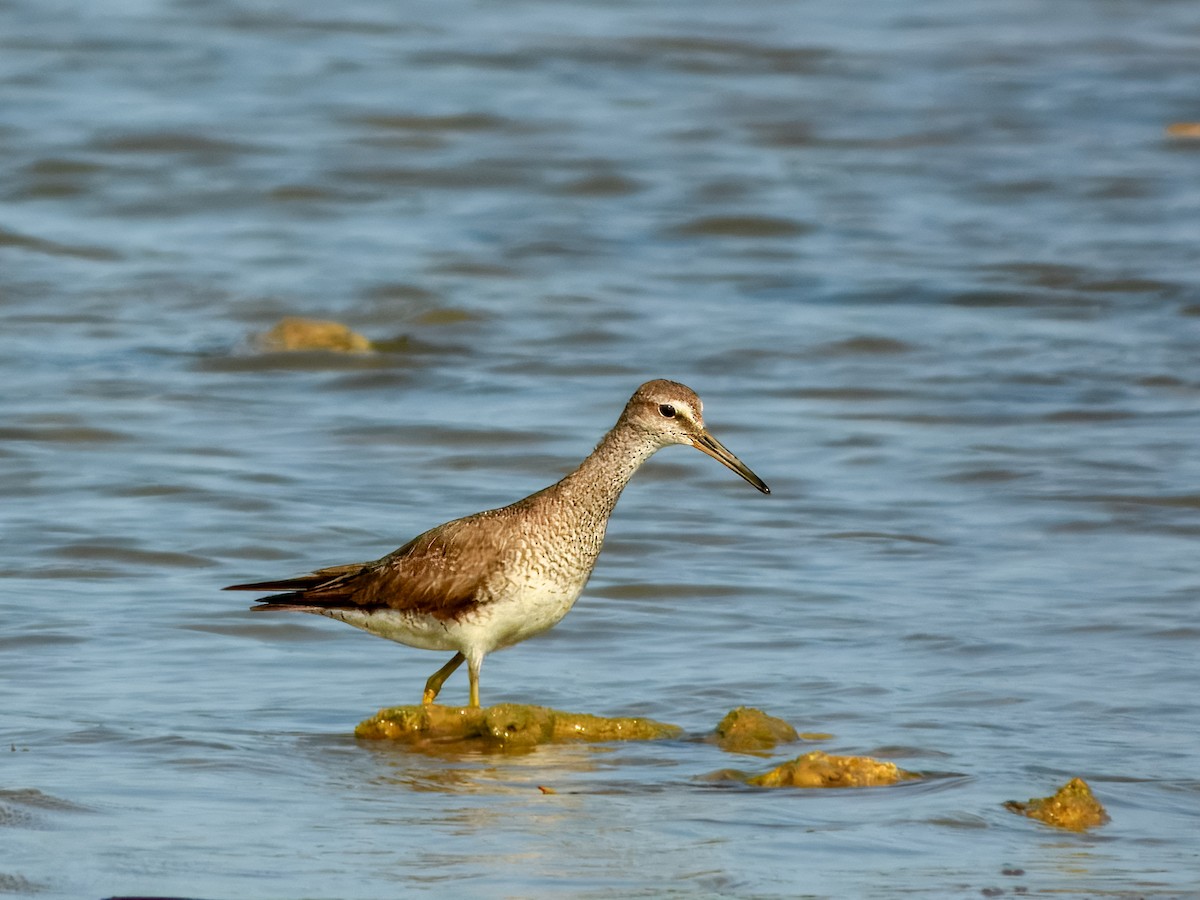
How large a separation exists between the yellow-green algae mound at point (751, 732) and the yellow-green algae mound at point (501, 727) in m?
0.25

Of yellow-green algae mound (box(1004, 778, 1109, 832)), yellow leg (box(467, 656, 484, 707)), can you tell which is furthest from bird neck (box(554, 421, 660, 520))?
yellow-green algae mound (box(1004, 778, 1109, 832))

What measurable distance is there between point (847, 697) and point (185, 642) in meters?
2.77

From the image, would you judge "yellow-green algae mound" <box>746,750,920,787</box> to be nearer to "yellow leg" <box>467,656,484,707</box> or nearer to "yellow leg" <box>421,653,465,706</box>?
"yellow leg" <box>467,656,484,707</box>

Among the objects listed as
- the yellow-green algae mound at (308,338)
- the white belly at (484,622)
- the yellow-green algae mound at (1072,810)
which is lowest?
the yellow-green algae mound at (1072,810)

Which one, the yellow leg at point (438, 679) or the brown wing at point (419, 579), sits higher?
the brown wing at point (419, 579)

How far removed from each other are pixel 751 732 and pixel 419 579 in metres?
1.40

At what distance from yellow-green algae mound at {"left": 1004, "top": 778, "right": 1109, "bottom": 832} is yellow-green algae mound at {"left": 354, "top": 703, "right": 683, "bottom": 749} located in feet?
5.30

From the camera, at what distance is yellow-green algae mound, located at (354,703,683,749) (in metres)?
7.71

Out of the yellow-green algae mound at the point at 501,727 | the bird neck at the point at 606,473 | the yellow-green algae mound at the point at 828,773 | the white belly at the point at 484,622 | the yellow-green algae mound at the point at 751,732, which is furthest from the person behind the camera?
the bird neck at the point at 606,473

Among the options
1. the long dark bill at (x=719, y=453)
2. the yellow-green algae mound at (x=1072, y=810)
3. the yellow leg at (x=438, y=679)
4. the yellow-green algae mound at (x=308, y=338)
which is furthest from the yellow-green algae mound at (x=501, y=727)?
the yellow-green algae mound at (x=308, y=338)

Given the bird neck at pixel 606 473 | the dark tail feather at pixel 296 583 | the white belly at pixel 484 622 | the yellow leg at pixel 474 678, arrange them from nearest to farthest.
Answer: the white belly at pixel 484 622
the yellow leg at pixel 474 678
the bird neck at pixel 606 473
the dark tail feather at pixel 296 583

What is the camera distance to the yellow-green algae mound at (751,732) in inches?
295

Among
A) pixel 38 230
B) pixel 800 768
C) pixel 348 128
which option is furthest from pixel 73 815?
pixel 348 128

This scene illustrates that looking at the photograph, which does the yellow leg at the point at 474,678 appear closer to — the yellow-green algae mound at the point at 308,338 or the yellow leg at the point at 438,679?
the yellow leg at the point at 438,679
